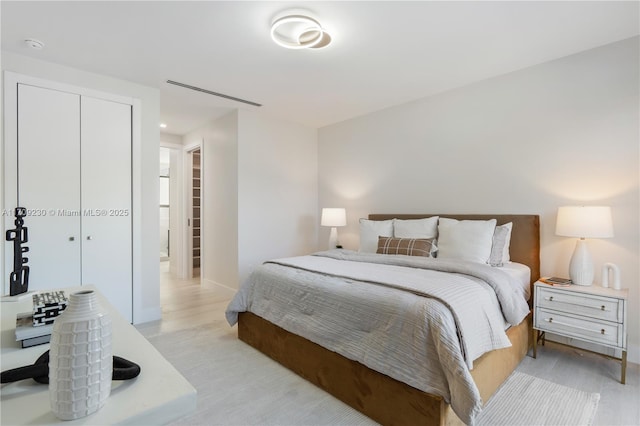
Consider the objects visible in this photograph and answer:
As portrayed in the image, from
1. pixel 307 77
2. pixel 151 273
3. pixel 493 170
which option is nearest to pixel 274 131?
pixel 307 77

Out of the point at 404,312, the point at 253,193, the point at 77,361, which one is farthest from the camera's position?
the point at 253,193

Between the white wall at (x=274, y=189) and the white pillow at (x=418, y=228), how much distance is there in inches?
69.9

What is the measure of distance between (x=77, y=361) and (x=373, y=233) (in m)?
3.25

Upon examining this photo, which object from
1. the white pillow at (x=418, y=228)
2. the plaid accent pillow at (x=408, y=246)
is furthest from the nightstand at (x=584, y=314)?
the white pillow at (x=418, y=228)

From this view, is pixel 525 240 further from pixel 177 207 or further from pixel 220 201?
pixel 177 207

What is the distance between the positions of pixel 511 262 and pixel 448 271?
110 cm

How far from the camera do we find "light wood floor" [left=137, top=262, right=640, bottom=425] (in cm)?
193

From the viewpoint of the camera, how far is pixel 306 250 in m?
5.00

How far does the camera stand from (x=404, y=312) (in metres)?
1.70

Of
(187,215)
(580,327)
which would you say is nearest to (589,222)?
(580,327)

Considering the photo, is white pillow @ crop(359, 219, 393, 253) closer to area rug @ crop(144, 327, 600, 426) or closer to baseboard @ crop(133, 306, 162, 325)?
area rug @ crop(144, 327, 600, 426)

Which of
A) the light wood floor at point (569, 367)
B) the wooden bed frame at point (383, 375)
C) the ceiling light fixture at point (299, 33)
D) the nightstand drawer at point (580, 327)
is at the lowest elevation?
the light wood floor at point (569, 367)

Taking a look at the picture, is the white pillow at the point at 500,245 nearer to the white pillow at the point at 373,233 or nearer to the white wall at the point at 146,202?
the white pillow at the point at 373,233

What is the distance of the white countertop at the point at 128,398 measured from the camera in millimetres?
608
